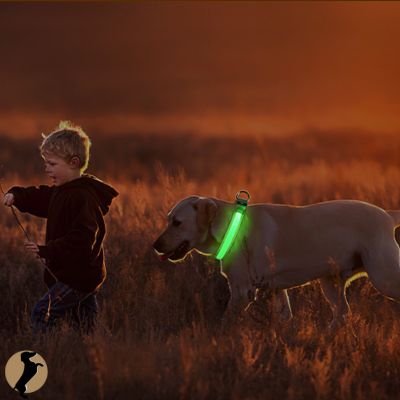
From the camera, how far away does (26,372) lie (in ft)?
22.1

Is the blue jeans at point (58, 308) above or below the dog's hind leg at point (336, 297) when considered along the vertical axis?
above

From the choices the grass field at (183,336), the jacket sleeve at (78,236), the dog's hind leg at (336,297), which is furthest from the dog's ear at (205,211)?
the dog's hind leg at (336,297)

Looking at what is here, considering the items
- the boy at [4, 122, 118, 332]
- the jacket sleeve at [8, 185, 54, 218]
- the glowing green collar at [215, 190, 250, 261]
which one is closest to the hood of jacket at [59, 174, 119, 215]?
the boy at [4, 122, 118, 332]

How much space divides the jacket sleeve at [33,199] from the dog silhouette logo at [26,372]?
125 centimetres

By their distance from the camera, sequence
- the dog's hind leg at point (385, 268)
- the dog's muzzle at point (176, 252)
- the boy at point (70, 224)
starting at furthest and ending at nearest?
the dog's muzzle at point (176, 252)
the dog's hind leg at point (385, 268)
the boy at point (70, 224)

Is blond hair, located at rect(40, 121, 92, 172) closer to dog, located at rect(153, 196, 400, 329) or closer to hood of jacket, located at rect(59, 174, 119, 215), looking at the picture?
hood of jacket, located at rect(59, 174, 119, 215)

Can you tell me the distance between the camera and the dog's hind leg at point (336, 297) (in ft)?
27.3

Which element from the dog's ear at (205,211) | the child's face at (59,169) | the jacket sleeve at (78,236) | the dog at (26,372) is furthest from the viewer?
the dog's ear at (205,211)

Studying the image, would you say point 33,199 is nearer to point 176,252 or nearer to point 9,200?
point 9,200

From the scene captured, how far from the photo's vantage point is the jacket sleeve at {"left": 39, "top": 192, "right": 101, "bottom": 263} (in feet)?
24.7

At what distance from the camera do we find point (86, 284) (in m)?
7.80

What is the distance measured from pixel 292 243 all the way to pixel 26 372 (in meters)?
2.58

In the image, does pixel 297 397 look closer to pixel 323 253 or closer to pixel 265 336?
pixel 265 336

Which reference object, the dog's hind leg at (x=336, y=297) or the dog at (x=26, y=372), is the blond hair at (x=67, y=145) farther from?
the dog's hind leg at (x=336, y=297)
